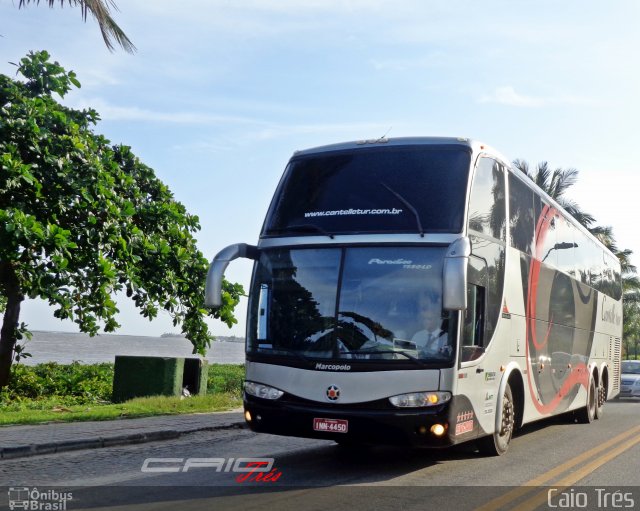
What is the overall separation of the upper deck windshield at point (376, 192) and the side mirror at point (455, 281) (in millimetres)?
885

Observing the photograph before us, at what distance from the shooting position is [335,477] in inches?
367

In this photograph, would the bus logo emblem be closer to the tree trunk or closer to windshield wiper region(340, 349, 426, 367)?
windshield wiper region(340, 349, 426, 367)

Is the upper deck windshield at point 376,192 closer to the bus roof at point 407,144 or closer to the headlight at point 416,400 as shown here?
the bus roof at point 407,144

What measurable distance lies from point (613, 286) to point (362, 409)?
569 inches

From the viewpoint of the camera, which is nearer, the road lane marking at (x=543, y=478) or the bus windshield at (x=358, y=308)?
the road lane marking at (x=543, y=478)

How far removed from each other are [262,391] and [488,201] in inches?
147

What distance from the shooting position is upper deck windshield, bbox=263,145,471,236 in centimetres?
973

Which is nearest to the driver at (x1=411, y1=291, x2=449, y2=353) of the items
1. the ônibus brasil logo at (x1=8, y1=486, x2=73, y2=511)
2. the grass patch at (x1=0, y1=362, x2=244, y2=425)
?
the ônibus brasil logo at (x1=8, y1=486, x2=73, y2=511)

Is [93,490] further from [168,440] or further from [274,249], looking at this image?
[168,440]

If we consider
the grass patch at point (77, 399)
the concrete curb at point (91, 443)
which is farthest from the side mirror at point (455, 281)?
the grass patch at point (77, 399)

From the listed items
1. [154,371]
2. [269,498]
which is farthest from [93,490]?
[154,371]

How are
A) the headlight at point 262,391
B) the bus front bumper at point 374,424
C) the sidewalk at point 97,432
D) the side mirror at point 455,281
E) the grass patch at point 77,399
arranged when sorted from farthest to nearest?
the grass patch at point 77,399
the sidewalk at point 97,432
the headlight at point 262,391
the bus front bumper at point 374,424
the side mirror at point 455,281

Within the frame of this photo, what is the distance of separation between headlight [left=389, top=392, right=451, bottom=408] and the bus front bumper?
0.18ft

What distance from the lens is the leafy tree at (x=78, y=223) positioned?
51.3 ft
